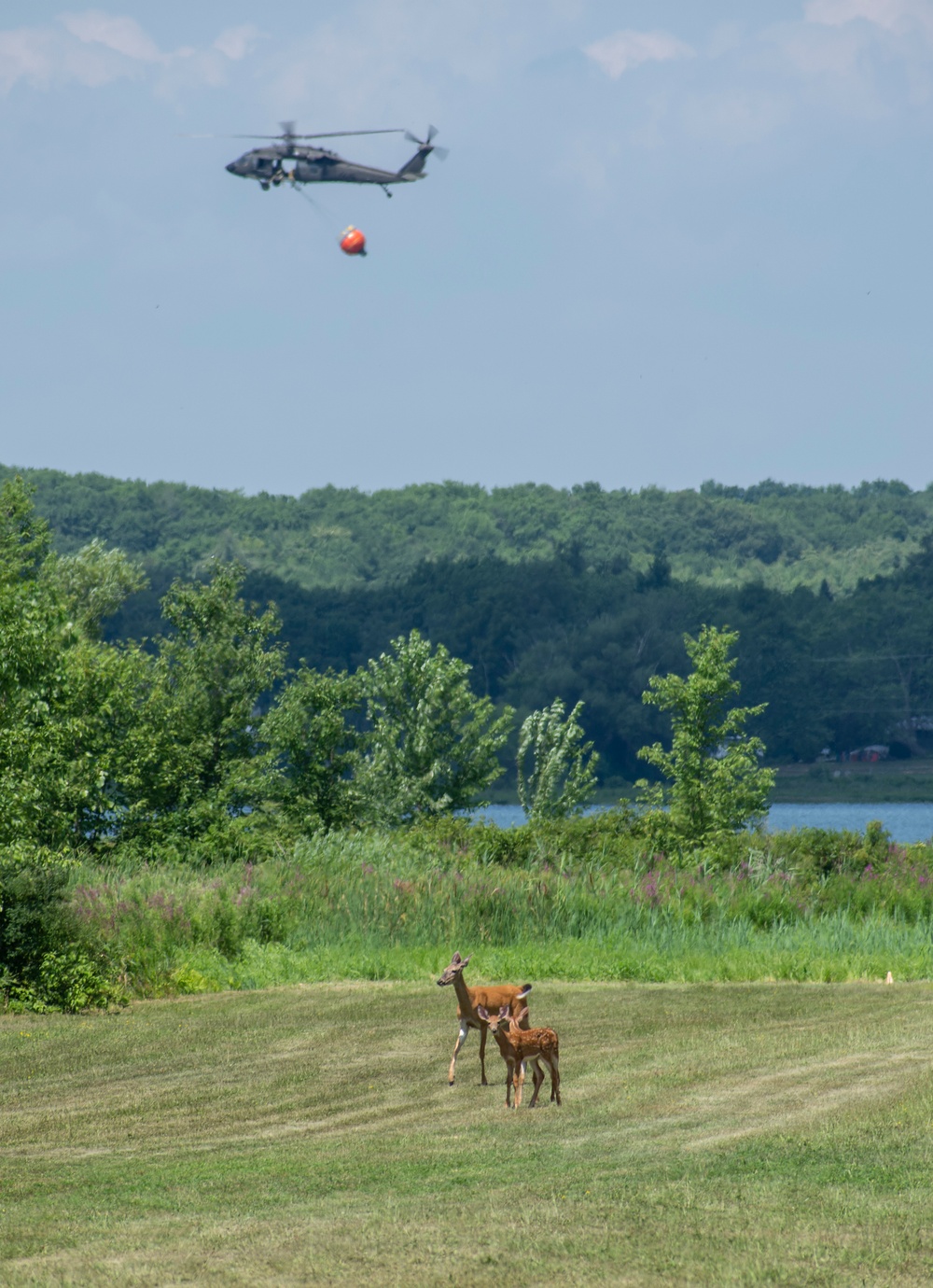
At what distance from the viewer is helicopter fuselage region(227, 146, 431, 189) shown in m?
31.2

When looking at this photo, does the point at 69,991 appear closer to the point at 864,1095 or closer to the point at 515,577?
the point at 864,1095

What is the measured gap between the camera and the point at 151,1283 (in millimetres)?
5742

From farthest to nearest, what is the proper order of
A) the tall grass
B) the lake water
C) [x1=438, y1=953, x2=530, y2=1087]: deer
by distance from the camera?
the lake water < the tall grass < [x1=438, y1=953, x2=530, y2=1087]: deer

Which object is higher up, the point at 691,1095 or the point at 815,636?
the point at 815,636

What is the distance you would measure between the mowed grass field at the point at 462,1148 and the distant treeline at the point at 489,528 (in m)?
111

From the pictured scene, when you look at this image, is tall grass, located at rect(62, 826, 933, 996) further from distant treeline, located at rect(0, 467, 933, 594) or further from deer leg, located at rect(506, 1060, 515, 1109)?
distant treeline, located at rect(0, 467, 933, 594)

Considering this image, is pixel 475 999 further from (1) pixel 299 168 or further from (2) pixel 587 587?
(2) pixel 587 587

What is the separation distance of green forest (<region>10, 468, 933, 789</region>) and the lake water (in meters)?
12.0

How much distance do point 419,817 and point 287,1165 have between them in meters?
20.0

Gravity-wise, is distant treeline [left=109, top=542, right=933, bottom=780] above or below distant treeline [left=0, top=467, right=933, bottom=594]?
below

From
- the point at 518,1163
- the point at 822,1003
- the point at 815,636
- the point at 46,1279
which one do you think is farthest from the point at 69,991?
the point at 815,636

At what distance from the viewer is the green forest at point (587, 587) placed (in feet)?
339

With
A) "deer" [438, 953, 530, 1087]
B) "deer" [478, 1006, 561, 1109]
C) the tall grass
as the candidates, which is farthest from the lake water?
"deer" [478, 1006, 561, 1109]

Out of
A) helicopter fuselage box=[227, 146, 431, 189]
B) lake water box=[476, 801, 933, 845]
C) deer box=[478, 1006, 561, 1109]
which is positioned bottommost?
lake water box=[476, 801, 933, 845]
